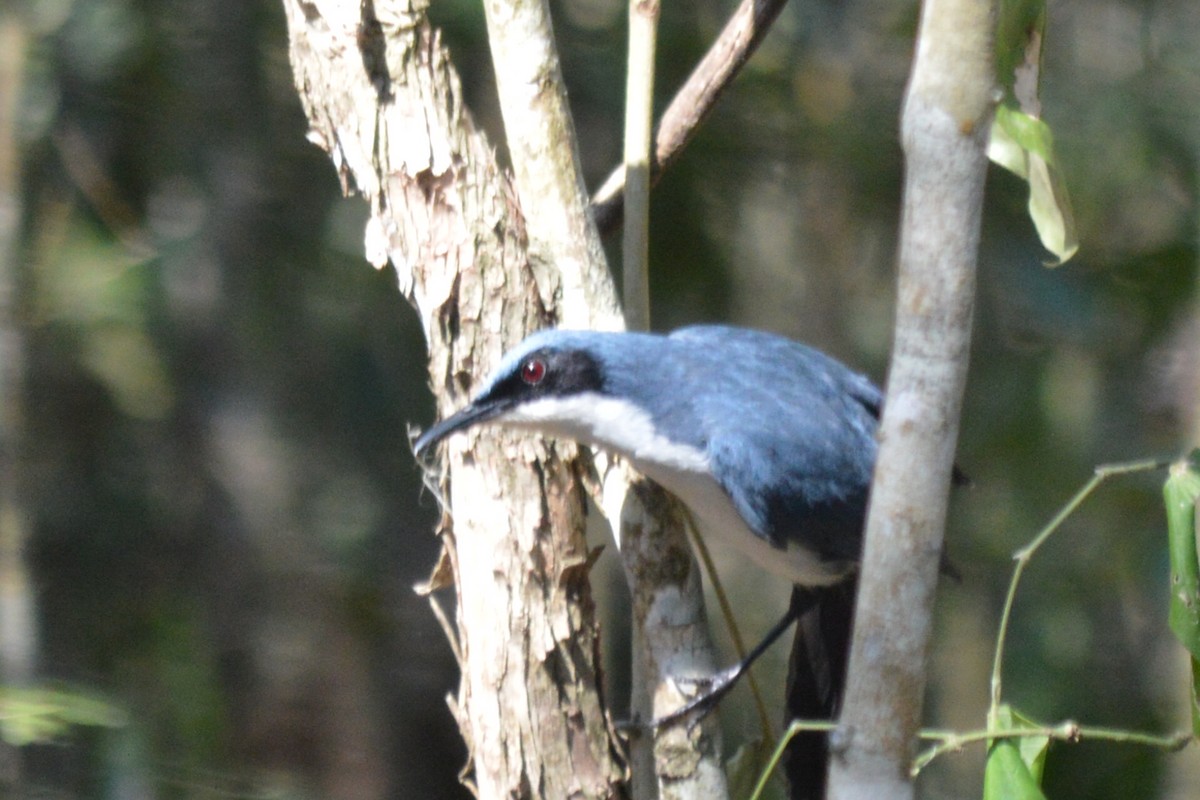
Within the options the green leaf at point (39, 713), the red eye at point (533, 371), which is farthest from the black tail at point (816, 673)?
the green leaf at point (39, 713)

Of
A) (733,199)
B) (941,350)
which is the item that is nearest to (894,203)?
(733,199)

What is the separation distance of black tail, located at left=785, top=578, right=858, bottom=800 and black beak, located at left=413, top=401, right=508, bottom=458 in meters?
1.05

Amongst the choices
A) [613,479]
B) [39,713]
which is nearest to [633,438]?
[613,479]

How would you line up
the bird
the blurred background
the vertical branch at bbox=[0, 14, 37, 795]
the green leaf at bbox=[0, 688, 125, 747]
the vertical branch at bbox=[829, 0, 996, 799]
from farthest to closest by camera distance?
the blurred background
the vertical branch at bbox=[0, 14, 37, 795]
the green leaf at bbox=[0, 688, 125, 747]
the bird
the vertical branch at bbox=[829, 0, 996, 799]

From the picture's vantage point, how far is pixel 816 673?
3207 mm

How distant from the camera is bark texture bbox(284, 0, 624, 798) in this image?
8.45ft

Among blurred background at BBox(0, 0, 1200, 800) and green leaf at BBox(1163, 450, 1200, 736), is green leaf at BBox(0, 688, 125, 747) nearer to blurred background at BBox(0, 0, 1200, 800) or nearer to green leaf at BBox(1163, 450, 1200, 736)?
blurred background at BBox(0, 0, 1200, 800)

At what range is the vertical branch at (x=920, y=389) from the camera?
5.50ft

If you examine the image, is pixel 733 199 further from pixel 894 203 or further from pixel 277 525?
pixel 277 525

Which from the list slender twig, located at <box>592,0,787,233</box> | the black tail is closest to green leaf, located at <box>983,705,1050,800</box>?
the black tail

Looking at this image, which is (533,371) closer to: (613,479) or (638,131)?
(613,479)

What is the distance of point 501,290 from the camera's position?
2664mm

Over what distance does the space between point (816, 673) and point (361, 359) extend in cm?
238

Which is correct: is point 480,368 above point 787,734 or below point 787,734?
above
